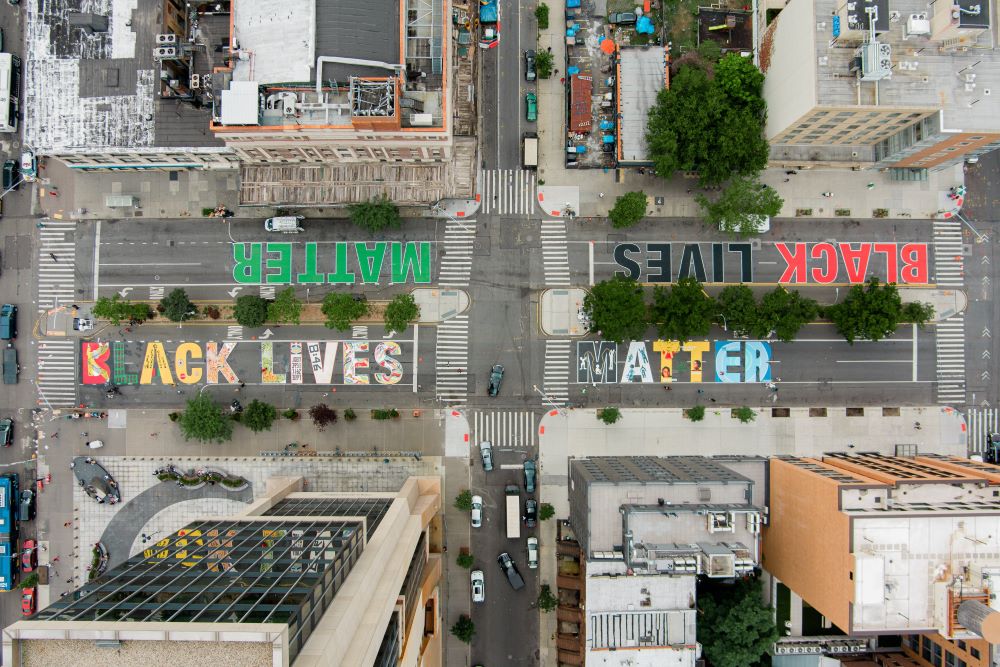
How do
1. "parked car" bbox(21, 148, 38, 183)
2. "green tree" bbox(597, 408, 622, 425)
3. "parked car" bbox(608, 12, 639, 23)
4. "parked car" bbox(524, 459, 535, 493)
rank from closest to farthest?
1. "green tree" bbox(597, 408, 622, 425)
2. "parked car" bbox(524, 459, 535, 493)
3. "parked car" bbox(608, 12, 639, 23)
4. "parked car" bbox(21, 148, 38, 183)

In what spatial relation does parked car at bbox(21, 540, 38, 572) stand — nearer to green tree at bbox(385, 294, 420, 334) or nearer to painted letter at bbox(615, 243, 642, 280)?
green tree at bbox(385, 294, 420, 334)

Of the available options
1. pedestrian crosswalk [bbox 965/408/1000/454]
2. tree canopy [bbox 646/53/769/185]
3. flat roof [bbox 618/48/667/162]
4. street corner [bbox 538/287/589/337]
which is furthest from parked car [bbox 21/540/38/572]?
pedestrian crosswalk [bbox 965/408/1000/454]

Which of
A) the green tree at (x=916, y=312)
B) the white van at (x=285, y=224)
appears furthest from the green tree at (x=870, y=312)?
the white van at (x=285, y=224)

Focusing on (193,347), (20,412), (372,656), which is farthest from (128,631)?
(20,412)

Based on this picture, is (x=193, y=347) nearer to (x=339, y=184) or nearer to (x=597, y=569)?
(x=339, y=184)

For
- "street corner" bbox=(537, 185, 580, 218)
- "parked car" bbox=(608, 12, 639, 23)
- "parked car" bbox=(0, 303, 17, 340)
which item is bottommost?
"parked car" bbox=(0, 303, 17, 340)

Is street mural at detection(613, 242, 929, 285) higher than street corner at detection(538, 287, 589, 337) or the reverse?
higher
